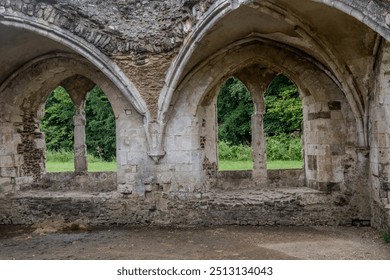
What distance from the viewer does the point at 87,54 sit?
8148 millimetres

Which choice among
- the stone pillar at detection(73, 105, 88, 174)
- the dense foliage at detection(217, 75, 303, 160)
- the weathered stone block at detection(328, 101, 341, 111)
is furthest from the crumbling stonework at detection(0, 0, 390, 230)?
the dense foliage at detection(217, 75, 303, 160)

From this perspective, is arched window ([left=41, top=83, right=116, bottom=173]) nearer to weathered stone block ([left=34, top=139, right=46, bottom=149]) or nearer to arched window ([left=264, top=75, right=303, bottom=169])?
arched window ([left=264, top=75, right=303, bottom=169])

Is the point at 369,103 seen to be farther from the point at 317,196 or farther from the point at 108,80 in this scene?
the point at 108,80

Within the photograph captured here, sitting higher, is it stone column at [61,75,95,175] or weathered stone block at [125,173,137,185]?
stone column at [61,75,95,175]

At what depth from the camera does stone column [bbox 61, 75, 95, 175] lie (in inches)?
409

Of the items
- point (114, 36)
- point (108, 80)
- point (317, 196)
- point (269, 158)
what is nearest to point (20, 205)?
point (108, 80)

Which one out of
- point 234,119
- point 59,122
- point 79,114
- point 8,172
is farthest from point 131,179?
point 59,122

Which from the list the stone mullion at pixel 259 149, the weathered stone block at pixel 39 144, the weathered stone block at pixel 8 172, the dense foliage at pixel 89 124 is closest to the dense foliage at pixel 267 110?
the dense foliage at pixel 89 124

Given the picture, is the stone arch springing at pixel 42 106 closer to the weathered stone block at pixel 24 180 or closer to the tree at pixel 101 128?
the weathered stone block at pixel 24 180

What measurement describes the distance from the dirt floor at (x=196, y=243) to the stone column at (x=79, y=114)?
239cm

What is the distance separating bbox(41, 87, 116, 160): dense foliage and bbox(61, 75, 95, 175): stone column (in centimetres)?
954

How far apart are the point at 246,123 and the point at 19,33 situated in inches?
468

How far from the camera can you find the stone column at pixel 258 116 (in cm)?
937

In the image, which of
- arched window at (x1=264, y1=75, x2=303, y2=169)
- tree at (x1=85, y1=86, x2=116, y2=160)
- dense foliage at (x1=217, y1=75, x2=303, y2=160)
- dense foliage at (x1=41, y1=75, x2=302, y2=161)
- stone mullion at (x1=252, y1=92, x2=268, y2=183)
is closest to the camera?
stone mullion at (x1=252, y1=92, x2=268, y2=183)
